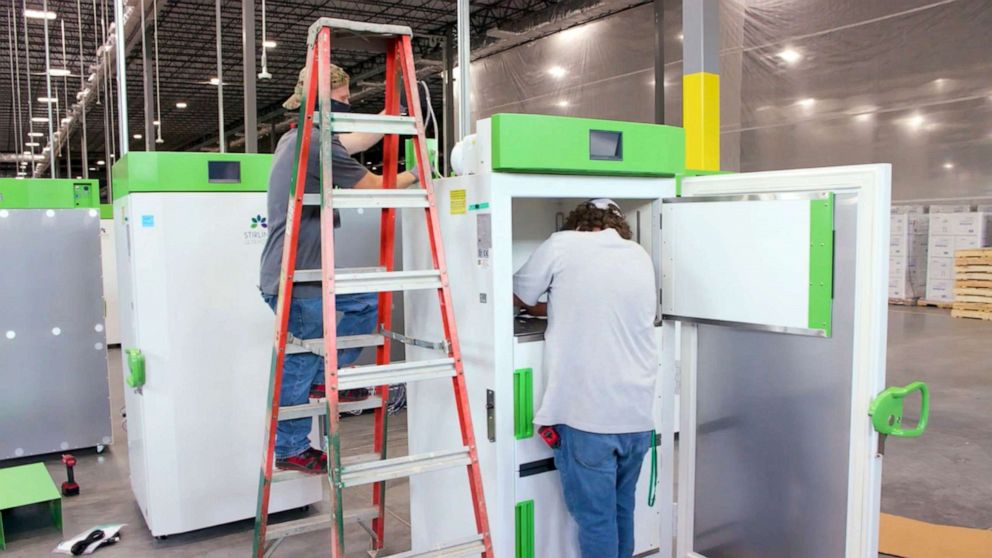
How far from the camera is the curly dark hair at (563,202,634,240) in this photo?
253 centimetres

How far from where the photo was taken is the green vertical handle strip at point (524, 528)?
8.43 feet

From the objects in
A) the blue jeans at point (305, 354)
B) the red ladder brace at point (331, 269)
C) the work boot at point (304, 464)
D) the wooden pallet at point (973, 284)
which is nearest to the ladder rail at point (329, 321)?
the red ladder brace at point (331, 269)

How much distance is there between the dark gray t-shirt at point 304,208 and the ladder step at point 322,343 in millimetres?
186

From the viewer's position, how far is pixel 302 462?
2.97 metres

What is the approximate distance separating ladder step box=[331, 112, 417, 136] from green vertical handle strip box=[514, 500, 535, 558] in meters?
1.34

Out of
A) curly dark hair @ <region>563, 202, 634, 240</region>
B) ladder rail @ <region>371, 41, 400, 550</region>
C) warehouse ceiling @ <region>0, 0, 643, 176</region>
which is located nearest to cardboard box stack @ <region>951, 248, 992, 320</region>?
warehouse ceiling @ <region>0, 0, 643, 176</region>

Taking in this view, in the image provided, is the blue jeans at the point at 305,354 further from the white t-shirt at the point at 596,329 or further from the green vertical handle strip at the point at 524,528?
the green vertical handle strip at the point at 524,528

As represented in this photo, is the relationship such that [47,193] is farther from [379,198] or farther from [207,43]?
[207,43]

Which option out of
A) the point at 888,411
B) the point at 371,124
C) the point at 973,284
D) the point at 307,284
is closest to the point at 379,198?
the point at 371,124

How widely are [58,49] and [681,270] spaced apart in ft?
54.6

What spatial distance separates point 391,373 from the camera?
229cm

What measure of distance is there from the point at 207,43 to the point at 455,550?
15350 mm

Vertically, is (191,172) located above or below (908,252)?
above

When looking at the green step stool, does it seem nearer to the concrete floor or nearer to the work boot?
the concrete floor
